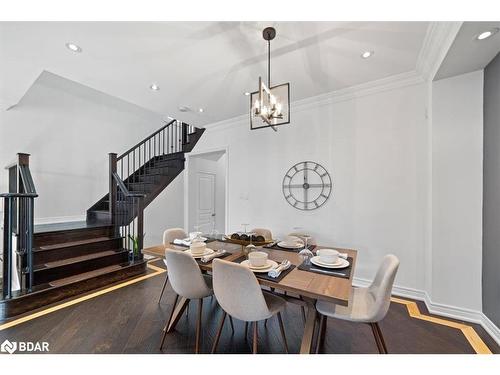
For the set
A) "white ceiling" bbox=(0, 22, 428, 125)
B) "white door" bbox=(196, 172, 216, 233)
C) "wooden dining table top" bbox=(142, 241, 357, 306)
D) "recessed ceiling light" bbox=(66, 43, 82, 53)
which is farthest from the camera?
"white door" bbox=(196, 172, 216, 233)

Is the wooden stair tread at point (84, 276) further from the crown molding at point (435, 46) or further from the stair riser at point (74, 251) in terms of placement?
the crown molding at point (435, 46)

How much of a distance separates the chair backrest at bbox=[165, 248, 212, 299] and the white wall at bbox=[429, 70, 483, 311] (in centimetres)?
249

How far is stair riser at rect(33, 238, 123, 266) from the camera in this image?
2.88 meters

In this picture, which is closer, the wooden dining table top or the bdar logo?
the wooden dining table top

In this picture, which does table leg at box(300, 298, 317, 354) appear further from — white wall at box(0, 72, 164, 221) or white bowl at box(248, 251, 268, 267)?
white wall at box(0, 72, 164, 221)

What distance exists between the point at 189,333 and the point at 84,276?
1889 millimetres

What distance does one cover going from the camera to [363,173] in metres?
3.01

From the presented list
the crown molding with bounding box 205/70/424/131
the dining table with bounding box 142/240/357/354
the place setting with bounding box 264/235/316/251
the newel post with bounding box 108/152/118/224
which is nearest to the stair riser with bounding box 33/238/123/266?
the newel post with bounding box 108/152/118/224

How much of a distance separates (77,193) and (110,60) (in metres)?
3.30

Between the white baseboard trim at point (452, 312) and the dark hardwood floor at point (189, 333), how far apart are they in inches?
2.6

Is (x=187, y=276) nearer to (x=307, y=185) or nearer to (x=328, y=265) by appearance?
(x=328, y=265)
